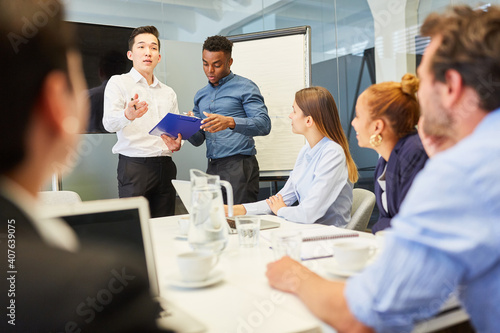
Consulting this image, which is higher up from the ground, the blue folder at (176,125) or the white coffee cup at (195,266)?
the blue folder at (176,125)

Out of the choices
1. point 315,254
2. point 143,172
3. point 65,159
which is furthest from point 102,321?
point 143,172

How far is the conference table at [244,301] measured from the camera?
2.44ft

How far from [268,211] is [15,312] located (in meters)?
1.71

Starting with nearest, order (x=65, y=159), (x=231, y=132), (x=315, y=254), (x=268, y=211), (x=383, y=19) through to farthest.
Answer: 1. (x=65, y=159)
2. (x=315, y=254)
3. (x=268, y=211)
4. (x=231, y=132)
5. (x=383, y=19)

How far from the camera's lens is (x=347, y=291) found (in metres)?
0.73

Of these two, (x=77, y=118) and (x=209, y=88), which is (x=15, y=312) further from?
(x=209, y=88)

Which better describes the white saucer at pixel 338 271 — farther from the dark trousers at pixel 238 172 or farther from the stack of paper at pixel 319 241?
the dark trousers at pixel 238 172

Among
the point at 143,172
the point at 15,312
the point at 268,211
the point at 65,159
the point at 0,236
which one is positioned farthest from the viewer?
the point at 143,172

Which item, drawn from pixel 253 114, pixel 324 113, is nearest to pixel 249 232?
pixel 324 113

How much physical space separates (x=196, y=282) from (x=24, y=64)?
0.76m

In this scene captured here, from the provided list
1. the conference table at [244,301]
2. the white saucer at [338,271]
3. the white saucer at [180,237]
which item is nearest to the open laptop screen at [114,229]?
the conference table at [244,301]

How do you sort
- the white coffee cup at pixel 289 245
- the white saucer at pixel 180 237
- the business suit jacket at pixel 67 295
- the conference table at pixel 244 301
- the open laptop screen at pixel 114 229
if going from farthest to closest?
the white saucer at pixel 180 237
the white coffee cup at pixel 289 245
the conference table at pixel 244 301
the open laptop screen at pixel 114 229
the business suit jacket at pixel 67 295

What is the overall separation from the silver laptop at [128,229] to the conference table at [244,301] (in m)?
0.05

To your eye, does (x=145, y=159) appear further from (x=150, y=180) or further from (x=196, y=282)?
(x=196, y=282)
